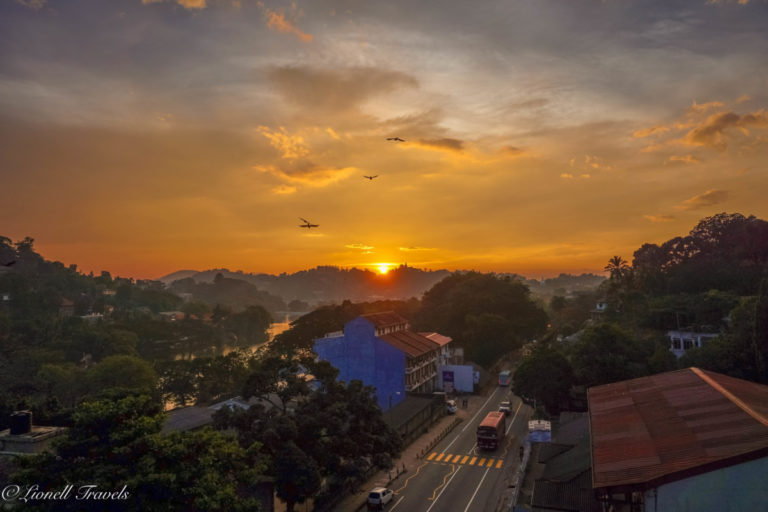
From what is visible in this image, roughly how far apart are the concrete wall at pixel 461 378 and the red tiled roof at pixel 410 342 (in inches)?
158

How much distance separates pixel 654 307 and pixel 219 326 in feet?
345

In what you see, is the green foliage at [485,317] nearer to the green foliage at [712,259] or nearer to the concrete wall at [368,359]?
the green foliage at [712,259]

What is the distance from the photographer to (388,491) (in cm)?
3136

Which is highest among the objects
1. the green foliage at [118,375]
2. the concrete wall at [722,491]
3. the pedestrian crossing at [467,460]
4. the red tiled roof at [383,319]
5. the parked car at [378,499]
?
the red tiled roof at [383,319]

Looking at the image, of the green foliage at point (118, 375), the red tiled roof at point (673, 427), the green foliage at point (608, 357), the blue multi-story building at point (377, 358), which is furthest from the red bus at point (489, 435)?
the green foliage at point (118, 375)

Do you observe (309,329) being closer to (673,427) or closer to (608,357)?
(608,357)

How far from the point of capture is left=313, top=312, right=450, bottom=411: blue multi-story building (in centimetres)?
5750

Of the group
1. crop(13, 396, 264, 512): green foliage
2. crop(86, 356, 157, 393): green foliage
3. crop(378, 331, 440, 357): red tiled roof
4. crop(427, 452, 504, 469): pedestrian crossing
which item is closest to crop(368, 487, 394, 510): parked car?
crop(427, 452, 504, 469): pedestrian crossing

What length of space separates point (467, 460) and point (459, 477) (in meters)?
4.27

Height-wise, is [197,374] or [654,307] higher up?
[654,307]

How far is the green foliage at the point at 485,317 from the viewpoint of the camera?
80312mm

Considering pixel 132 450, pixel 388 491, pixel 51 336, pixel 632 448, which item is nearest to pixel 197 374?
pixel 51 336

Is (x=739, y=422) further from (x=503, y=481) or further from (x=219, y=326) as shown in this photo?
(x=219, y=326)

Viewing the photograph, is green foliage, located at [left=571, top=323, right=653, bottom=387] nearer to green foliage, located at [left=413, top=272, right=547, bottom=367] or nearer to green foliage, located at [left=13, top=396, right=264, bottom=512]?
green foliage, located at [left=413, top=272, right=547, bottom=367]
